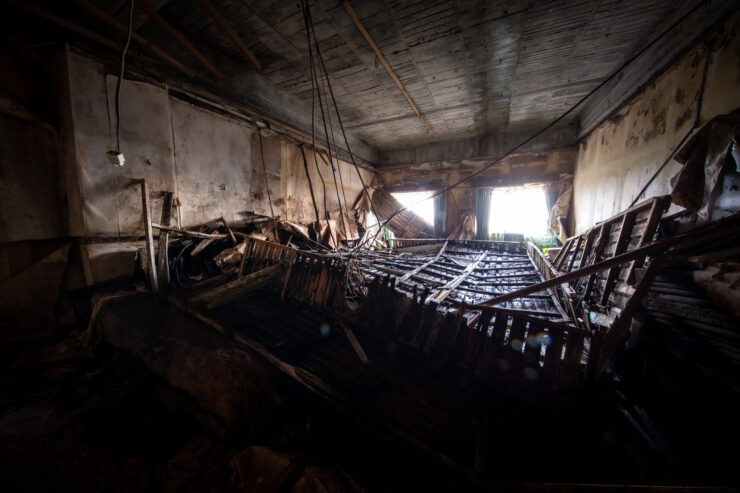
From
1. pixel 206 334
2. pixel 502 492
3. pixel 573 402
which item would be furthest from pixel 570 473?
pixel 206 334

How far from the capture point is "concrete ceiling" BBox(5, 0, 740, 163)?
3764 mm

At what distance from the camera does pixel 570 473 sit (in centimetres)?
166

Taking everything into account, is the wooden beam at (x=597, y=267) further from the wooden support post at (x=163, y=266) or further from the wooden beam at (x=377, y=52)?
the wooden beam at (x=377, y=52)

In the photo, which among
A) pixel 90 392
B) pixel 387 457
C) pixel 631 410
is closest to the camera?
pixel 387 457

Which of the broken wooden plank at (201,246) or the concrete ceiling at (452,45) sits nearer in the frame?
the concrete ceiling at (452,45)

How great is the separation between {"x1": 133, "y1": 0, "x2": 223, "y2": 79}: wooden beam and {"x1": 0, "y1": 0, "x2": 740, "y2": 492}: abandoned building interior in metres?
0.03

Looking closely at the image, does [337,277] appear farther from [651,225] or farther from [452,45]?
[452,45]

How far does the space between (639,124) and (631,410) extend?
5171mm

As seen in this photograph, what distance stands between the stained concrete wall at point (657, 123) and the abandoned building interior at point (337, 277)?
0.05 m

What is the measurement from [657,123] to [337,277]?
19.4ft

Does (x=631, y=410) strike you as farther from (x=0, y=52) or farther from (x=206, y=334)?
(x=0, y=52)

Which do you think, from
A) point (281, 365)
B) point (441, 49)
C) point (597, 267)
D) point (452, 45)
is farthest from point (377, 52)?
point (281, 365)

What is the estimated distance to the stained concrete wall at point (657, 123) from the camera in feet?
9.54

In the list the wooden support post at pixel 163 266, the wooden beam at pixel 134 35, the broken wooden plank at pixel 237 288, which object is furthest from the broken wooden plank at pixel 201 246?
the wooden beam at pixel 134 35
